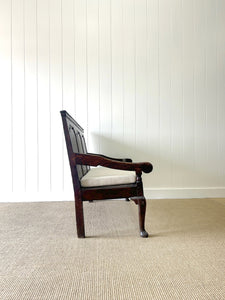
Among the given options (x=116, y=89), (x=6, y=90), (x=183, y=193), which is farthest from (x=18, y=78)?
(x=183, y=193)

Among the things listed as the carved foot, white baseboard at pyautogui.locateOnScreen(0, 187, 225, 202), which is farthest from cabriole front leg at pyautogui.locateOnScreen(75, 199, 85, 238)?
white baseboard at pyautogui.locateOnScreen(0, 187, 225, 202)

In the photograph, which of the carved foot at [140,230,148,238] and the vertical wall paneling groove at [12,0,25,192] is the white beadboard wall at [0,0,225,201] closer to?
the vertical wall paneling groove at [12,0,25,192]

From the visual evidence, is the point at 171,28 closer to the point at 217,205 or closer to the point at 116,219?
the point at 217,205

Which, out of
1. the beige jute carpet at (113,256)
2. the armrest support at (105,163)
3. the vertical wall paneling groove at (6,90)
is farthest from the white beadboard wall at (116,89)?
the armrest support at (105,163)

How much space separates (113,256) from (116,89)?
2041 mm

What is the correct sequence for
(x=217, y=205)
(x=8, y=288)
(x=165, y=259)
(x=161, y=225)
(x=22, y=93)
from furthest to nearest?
(x=22, y=93)
(x=217, y=205)
(x=161, y=225)
(x=165, y=259)
(x=8, y=288)

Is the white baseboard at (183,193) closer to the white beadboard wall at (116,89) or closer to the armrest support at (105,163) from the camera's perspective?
the white beadboard wall at (116,89)

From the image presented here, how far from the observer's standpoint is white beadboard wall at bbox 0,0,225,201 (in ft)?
8.63

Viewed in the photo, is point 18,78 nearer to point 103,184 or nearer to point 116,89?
point 116,89

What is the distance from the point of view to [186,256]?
1.16 meters

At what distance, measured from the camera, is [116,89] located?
2695mm

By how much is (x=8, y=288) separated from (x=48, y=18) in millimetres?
2861

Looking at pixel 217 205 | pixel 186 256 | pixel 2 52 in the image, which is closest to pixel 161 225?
pixel 186 256

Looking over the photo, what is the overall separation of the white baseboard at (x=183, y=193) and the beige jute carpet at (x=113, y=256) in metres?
0.60
